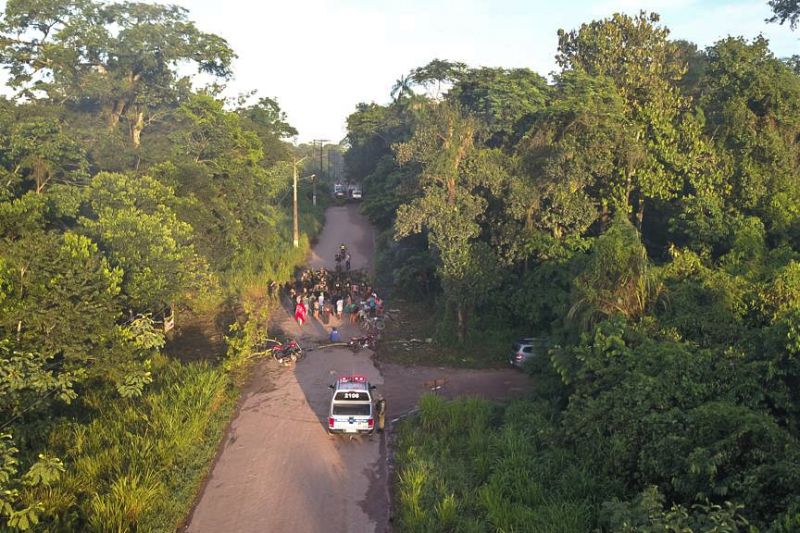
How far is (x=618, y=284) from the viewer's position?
15.9 meters

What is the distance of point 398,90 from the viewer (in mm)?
58938

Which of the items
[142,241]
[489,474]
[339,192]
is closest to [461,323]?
[489,474]

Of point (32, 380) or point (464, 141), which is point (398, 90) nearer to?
point (464, 141)

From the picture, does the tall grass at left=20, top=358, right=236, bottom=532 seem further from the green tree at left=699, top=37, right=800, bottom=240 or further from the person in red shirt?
the green tree at left=699, top=37, right=800, bottom=240

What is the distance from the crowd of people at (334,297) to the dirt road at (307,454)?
4317 mm

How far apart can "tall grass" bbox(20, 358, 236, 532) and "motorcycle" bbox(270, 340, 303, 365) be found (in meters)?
4.26

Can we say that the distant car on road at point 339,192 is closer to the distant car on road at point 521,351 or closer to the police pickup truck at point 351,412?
the distant car on road at point 521,351

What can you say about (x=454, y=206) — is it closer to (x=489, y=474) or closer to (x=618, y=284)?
(x=618, y=284)

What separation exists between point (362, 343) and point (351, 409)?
8720 mm

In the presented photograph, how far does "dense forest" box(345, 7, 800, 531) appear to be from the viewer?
11367 millimetres

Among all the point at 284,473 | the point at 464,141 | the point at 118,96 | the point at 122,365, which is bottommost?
the point at 284,473

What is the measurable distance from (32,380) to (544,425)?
11809 millimetres

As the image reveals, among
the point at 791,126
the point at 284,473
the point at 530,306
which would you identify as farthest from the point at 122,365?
the point at 791,126

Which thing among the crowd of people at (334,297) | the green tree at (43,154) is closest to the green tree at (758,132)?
the crowd of people at (334,297)
